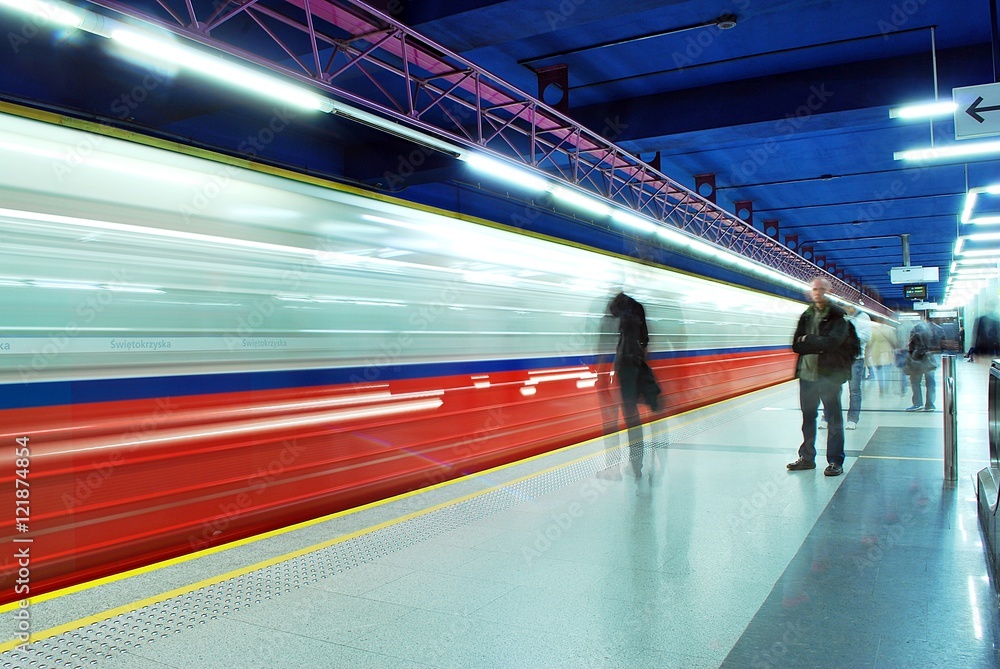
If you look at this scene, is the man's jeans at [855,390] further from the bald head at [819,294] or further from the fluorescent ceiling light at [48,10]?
the fluorescent ceiling light at [48,10]

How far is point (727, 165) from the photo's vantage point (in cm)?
1205

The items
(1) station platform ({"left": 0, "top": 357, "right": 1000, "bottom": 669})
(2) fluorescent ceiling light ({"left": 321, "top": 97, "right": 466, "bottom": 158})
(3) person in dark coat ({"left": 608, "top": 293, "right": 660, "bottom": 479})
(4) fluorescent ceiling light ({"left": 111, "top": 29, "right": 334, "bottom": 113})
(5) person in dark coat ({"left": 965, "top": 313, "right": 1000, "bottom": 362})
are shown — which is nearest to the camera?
(1) station platform ({"left": 0, "top": 357, "right": 1000, "bottom": 669})

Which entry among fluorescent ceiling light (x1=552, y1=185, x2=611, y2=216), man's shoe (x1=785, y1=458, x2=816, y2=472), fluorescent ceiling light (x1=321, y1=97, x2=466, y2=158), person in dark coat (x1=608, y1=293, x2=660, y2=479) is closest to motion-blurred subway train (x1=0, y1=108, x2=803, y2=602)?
fluorescent ceiling light (x1=321, y1=97, x2=466, y2=158)

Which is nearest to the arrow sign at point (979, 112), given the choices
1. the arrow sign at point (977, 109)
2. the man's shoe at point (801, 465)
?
the arrow sign at point (977, 109)

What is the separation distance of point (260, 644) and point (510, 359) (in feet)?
15.0

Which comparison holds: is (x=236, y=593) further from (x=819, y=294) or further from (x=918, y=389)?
(x=918, y=389)

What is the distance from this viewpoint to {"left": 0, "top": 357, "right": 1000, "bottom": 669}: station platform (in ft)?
8.36

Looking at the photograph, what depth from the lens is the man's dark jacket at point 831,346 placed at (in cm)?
566

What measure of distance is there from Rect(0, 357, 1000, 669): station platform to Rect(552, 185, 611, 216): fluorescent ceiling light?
3.43 meters

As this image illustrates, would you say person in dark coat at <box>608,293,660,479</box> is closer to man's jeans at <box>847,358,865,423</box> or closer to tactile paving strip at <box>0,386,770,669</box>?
tactile paving strip at <box>0,386,770,669</box>

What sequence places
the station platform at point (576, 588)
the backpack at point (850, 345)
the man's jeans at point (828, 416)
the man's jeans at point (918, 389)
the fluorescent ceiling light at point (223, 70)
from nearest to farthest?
1. the station platform at point (576, 588)
2. the fluorescent ceiling light at point (223, 70)
3. the man's jeans at point (828, 416)
4. the backpack at point (850, 345)
5. the man's jeans at point (918, 389)

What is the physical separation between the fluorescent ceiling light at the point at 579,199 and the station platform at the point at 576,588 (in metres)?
3.43

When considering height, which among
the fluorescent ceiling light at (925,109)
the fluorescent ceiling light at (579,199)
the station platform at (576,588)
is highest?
the fluorescent ceiling light at (925,109)

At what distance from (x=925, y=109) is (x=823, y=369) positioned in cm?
306
